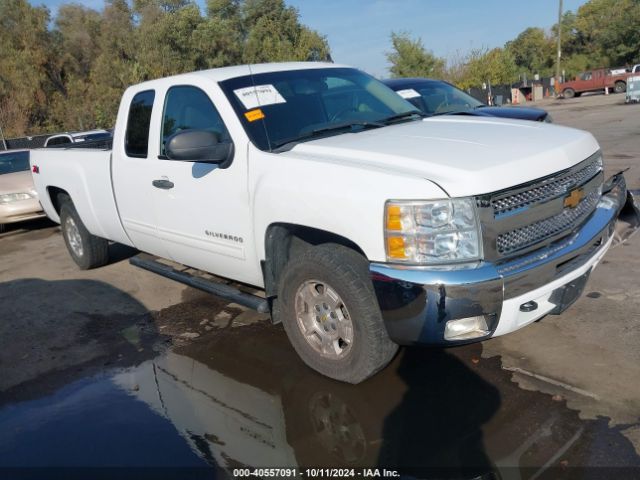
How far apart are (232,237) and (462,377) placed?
179 centimetres

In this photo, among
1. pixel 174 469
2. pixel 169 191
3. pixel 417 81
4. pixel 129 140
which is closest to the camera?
pixel 174 469

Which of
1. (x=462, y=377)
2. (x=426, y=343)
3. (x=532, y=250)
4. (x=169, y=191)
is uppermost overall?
(x=169, y=191)

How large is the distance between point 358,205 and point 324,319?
2.75 ft

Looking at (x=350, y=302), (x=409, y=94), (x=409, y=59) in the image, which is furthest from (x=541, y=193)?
(x=409, y=59)

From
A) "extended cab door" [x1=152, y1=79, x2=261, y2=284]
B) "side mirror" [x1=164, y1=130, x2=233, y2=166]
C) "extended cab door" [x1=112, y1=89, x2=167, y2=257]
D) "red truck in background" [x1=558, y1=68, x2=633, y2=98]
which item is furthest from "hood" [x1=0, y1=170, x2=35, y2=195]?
"red truck in background" [x1=558, y1=68, x2=633, y2=98]

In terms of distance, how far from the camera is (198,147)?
12.4 feet

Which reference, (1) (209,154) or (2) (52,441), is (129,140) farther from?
(2) (52,441)

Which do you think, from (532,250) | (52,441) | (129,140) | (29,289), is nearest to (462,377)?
(532,250)

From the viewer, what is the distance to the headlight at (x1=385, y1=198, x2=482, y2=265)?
2.94 meters

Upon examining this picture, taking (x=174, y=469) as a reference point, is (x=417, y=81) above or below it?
above

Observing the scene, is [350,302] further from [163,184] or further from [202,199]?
[163,184]

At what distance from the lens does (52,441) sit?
336cm

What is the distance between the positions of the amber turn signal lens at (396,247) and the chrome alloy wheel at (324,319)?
500 millimetres

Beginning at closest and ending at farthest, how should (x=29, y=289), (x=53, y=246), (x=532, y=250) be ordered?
(x=532, y=250)
(x=29, y=289)
(x=53, y=246)
